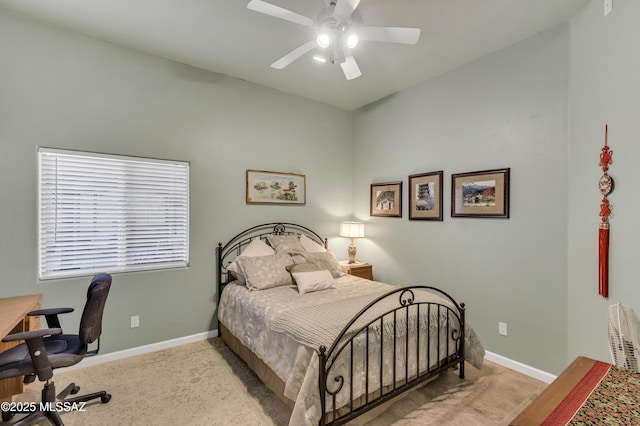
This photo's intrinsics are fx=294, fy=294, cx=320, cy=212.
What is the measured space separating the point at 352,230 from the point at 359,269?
60 centimetres

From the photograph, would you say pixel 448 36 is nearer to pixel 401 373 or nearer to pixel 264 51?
pixel 264 51

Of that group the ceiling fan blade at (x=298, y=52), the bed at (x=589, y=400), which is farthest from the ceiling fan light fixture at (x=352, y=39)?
the bed at (x=589, y=400)

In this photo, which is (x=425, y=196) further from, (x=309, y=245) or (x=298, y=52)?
(x=298, y=52)

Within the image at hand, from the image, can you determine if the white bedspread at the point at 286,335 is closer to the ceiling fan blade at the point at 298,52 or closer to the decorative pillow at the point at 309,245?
the decorative pillow at the point at 309,245

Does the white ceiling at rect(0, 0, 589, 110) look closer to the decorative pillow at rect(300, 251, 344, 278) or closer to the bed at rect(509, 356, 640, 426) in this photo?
the decorative pillow at rect(300, 251, 344, 278)

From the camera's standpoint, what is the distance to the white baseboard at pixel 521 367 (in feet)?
8.89

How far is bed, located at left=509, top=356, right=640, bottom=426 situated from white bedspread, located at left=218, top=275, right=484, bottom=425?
1157 millimetres

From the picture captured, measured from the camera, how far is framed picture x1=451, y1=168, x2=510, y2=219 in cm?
303

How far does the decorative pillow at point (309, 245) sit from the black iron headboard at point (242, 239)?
0.65ft

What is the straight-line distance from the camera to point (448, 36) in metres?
2.82

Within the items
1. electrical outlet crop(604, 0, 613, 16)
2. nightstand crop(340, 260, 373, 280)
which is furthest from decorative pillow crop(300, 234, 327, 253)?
electrical outlet crop(604, 0, 613, 16)

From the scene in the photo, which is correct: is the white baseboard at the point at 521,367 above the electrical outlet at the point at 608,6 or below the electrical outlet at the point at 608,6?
below

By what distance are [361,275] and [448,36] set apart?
121 inches

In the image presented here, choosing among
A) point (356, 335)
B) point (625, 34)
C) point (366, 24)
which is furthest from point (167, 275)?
point (625, 34)
